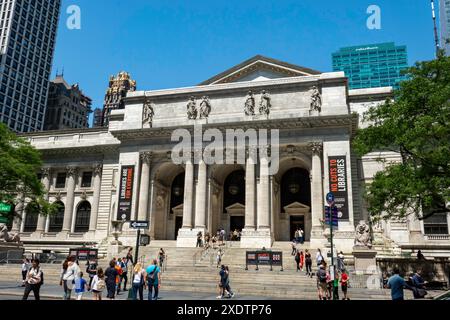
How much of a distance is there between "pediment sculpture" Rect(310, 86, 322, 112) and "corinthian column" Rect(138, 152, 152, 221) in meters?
18.0

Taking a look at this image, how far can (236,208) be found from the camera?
149 feet

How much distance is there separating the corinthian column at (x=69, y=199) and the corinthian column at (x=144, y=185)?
12044 millimetres

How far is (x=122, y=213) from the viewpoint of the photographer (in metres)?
41.9

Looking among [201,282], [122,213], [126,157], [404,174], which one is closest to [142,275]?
[201,282]

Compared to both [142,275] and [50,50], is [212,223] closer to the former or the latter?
[142,275]

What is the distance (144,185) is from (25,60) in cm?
8994

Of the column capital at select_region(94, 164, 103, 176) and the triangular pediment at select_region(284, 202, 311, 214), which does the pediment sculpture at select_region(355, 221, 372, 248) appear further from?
the column capital at select_region(94, 164, 103, 176)

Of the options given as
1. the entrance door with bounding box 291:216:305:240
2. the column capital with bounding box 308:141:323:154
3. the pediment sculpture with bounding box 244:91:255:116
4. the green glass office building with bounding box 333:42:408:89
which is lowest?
the entrance door with bounding box 291:216:305:240

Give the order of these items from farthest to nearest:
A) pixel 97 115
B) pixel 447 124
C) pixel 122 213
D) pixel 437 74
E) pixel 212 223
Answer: pixel 97 115, pixel 212 223, pixel 122 213, pixel 437 74, pixel 447 124

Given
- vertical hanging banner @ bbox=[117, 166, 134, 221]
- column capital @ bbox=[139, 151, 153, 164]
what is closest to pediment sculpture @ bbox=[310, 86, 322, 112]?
column capital @ bbox=[139, 151, 153, 164]

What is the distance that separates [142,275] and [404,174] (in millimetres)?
16081

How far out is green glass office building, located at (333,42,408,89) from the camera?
562 feet

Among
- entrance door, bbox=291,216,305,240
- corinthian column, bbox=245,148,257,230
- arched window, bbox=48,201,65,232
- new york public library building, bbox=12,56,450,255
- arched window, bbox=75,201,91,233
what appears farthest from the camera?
arched window, bbox=48,201,65,232

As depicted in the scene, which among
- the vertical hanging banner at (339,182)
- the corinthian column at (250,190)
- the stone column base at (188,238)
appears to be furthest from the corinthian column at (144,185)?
the vertical hanging banner at (339,182)
